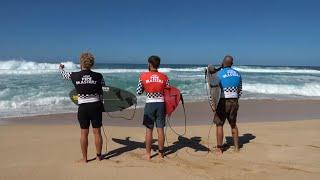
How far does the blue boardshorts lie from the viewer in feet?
19.9

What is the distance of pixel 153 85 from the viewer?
19.6 ft

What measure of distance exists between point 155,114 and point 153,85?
468mm

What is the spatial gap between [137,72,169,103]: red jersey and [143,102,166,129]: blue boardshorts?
8 centimetres

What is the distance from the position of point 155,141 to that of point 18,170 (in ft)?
9.20

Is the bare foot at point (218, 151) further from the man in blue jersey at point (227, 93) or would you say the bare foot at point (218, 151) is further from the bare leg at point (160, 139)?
the bare leg at point (160, 139)

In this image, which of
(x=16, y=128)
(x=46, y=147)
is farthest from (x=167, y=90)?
(x=16, y=128)

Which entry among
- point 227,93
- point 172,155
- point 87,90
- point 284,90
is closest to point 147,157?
point 172,155

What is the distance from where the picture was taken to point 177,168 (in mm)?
5605

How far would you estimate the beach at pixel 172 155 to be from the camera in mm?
5336

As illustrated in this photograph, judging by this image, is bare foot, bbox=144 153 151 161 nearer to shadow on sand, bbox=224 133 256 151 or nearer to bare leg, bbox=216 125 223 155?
bare leg, bbox=216 125 223 155

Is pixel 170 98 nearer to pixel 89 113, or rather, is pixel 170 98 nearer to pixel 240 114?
pixel 89 113

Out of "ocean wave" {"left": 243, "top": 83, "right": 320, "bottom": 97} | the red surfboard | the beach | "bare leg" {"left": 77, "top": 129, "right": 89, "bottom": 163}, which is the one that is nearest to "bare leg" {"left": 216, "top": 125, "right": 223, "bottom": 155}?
the beach

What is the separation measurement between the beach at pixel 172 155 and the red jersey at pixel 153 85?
0.98 meters

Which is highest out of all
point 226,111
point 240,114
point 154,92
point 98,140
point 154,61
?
point 154,61
